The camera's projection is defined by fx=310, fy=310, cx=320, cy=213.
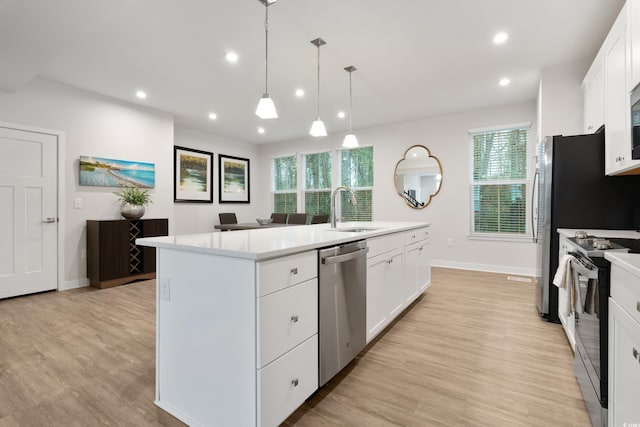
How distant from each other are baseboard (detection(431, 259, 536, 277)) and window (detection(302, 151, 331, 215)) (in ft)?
8.67

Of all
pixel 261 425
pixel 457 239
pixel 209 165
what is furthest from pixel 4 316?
pixel 457 239

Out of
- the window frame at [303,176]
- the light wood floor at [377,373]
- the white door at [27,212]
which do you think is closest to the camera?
the light wood floor at [377,373]

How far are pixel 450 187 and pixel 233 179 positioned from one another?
4.53 metres

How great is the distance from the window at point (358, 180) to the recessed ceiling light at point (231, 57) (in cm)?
346

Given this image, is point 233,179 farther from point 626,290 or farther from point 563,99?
point 626,290

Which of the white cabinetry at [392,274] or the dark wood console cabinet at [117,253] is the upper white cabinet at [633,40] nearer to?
the white cabinetry at [392,274]

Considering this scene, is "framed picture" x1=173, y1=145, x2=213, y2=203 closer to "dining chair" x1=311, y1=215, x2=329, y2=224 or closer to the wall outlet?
"dining chair" x1=311, y1=215, x2=329, y2=224

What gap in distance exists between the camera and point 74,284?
4.07 m

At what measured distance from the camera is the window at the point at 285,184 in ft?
23.8

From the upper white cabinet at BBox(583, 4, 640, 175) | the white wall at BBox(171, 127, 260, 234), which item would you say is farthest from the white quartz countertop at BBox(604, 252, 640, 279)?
the white wall at BBox(171, 127, 260, 234)

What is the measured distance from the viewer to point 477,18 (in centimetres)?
256

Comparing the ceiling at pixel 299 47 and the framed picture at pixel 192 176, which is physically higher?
the ceiling at pixel 299 47

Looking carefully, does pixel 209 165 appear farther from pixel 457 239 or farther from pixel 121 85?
pixel 457 239

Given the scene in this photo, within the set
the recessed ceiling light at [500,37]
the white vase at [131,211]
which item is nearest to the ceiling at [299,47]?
the recessed ceiling light at [500,37]
